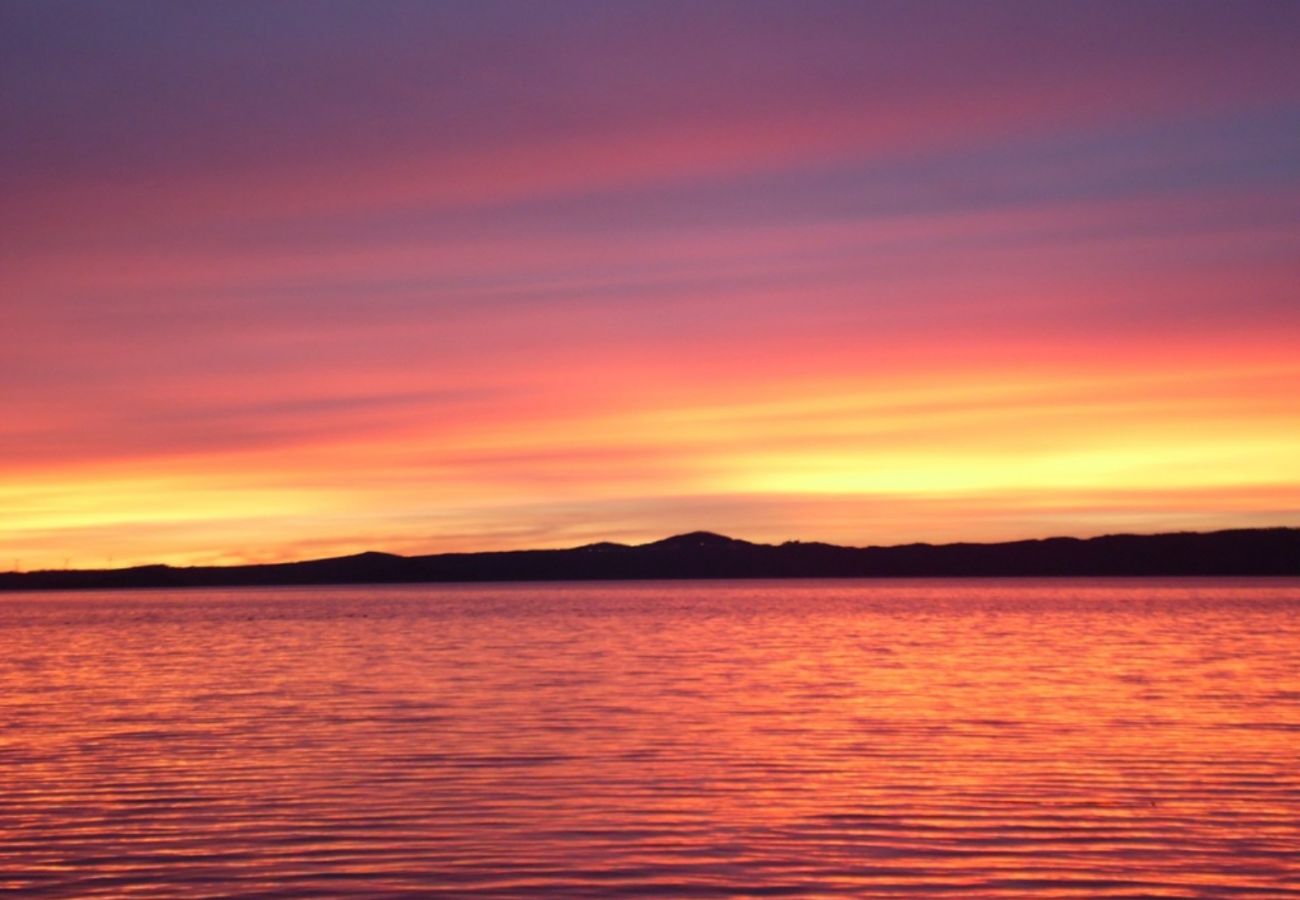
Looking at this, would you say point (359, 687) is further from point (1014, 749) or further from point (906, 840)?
point (906, 840)

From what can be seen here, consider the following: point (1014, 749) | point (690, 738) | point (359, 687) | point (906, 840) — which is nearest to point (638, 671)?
point (359, 687)

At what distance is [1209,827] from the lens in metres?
15.6

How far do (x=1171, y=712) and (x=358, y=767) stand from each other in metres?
14.8

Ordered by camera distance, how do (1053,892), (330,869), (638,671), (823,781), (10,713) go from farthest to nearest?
(638,671), (10,713), (823,781), (330,869), (1053,892)

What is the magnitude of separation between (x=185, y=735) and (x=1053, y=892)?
16472 millimetres

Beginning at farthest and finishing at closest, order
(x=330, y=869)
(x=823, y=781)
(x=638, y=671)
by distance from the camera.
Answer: (x=638, y=671)
(x=823, y=781)
(x=330, y=869)

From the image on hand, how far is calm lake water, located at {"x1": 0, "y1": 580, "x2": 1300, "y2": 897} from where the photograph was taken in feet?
45.1

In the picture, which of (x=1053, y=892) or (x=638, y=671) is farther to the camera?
(x=638, y=671)

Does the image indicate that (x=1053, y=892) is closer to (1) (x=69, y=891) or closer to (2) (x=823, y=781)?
(2) (x=823, y=781)

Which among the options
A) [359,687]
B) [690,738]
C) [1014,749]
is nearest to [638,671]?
[359,687]

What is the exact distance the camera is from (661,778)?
19.2 m

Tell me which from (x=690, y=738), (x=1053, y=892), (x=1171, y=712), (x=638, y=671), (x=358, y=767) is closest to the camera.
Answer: (x=1053, y=892)

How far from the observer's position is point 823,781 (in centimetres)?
1880

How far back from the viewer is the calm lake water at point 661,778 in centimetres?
1374
